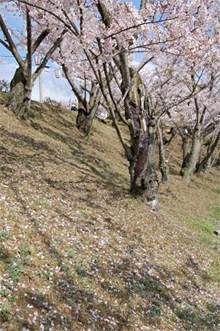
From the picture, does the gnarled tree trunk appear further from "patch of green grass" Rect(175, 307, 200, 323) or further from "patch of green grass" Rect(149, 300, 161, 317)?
"patch of green grass" Rect(149, 300, 161, 317)

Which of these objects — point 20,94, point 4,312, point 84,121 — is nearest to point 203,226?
point 20,94

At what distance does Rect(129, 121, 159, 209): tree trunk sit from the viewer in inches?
485

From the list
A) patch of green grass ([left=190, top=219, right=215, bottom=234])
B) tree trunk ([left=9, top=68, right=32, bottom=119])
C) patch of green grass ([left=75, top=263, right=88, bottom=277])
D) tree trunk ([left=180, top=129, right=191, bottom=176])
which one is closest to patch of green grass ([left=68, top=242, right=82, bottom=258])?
patch of green grass ([left=75, top=263, right=88, bottom=277])

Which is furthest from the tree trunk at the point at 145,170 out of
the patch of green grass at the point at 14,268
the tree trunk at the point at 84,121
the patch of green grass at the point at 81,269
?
the tree trunk at the point at 84,121

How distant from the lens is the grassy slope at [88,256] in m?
5.10

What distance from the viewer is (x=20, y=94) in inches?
679

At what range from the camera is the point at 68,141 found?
20219 millimetres

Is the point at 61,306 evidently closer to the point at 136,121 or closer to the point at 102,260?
the point at 102,260

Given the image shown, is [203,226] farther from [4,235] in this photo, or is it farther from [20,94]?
[20,94]

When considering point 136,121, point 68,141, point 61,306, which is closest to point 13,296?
point 61,306

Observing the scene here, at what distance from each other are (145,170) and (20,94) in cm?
813

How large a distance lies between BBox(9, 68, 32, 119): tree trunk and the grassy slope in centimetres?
291

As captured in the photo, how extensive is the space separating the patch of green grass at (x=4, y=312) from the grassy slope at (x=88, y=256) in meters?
0.01

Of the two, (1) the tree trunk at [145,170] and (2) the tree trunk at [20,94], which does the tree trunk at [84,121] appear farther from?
(1) the tree trunk at [145,170]
